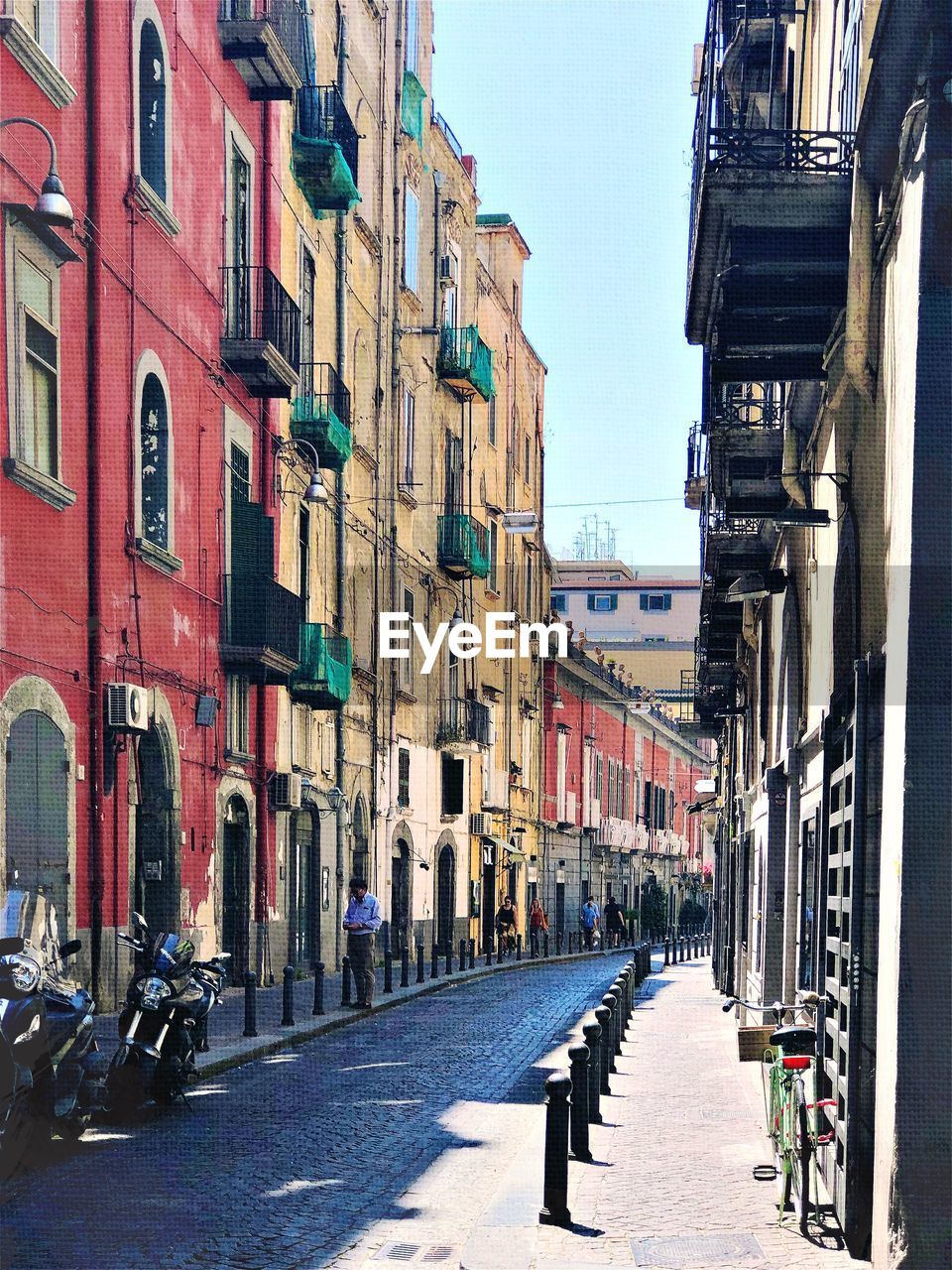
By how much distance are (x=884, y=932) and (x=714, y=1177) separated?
312 centimetres

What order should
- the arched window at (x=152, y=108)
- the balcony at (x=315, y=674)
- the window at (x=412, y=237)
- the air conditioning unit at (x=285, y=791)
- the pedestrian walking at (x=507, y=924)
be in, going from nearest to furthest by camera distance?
the arched window at (x=152, y=108)
the air conditioning unit at (x=285, y=791)
the balcony at (x=315, y=674)
the window at (x=412, y=237)
the pedestrian walking at (x=507, y=924)

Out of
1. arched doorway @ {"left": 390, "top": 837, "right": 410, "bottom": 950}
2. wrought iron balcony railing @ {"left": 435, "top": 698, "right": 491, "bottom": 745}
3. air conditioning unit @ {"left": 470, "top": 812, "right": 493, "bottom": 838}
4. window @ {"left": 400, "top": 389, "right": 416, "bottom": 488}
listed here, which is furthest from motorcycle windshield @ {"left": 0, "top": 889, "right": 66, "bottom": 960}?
air conditioning unit @ {"left": 470, "top": 812, "right": 493, "bottom": 838}

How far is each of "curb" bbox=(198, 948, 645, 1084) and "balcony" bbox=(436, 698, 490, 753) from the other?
465 centimetres

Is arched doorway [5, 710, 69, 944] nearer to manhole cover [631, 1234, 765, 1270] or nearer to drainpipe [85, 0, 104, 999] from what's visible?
drainpipe [85, 0, 104, 999]

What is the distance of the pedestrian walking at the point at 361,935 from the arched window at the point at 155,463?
4.39m

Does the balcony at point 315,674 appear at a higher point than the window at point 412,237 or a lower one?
lower

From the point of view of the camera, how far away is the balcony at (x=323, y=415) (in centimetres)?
2500

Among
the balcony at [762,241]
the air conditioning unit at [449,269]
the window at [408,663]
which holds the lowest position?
the window at [408,663]

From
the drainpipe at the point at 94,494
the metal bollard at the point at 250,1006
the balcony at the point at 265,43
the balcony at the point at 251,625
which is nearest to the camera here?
the metal bollard at the point at 250,1006

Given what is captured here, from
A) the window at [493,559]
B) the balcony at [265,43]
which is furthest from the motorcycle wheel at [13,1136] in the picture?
the window at [493,559]

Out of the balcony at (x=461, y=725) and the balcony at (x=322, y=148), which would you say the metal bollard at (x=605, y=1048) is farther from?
the balcony at (x=461, y=725)

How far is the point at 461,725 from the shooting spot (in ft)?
120

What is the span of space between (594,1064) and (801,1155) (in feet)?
10.3

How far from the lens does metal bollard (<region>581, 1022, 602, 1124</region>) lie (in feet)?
34.6
